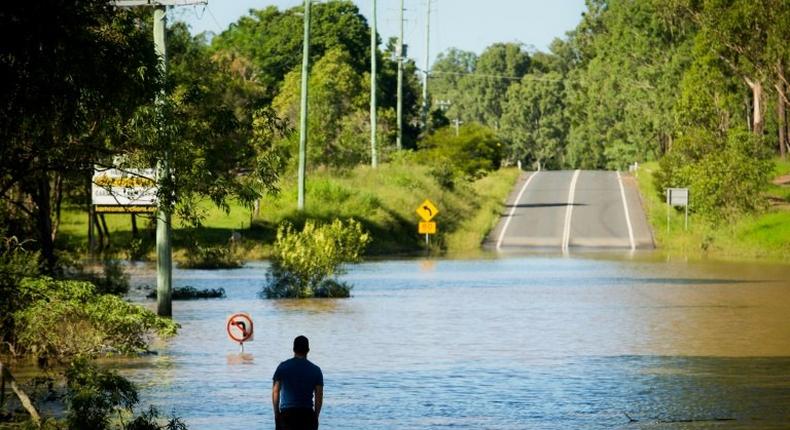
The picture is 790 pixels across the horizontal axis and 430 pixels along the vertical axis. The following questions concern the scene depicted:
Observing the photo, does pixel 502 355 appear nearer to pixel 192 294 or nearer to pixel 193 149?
pixel 193 149

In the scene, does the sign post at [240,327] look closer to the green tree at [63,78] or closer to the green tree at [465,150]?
the green tree at [63,78]

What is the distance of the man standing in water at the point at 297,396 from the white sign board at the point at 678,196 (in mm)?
65832

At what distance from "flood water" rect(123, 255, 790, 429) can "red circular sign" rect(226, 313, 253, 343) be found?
55cm

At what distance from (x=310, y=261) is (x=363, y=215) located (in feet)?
109

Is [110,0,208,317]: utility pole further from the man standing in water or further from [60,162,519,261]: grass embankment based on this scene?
[60,162,519,261]: grass embankment

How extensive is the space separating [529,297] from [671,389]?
2162cm

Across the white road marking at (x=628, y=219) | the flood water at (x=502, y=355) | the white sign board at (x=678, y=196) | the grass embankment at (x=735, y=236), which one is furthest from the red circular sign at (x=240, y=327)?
the white sign board at (x=678, y=196)

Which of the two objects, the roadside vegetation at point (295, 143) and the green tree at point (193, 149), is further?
the green tree at point (193, 149)

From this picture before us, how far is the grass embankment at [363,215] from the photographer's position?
225 ft

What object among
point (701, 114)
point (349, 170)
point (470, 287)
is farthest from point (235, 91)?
point (470, 287)

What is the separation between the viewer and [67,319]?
25609 mm

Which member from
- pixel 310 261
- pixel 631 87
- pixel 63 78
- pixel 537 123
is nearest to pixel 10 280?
pixel 63 78

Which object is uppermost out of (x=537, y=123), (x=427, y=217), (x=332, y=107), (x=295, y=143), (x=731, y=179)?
(x=537, y=123)

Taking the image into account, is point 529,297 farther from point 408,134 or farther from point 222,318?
point 408,134
